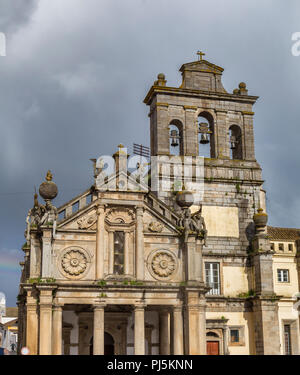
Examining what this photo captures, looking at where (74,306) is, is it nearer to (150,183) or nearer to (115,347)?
(115,347)

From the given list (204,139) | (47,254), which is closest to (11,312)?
(204,139)

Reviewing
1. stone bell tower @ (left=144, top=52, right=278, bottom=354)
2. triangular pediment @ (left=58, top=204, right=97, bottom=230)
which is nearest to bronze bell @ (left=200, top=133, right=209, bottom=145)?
stone bell tower @ (left=144, top=52, right=278, bottom=354)

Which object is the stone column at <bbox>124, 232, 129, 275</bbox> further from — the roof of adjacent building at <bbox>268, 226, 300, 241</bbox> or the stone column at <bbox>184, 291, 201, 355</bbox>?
the roof of adjacent building at <bbox>268, 226, 300, 241</bbox>

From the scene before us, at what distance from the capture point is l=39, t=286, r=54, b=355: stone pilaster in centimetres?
2825

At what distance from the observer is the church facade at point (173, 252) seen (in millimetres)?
29812

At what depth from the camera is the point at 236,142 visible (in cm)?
3919

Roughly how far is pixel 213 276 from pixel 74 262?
9264mm

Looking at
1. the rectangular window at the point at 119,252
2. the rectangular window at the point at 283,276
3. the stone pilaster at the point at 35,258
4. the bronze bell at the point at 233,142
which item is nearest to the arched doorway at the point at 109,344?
the rectangular window at the point at 119,252

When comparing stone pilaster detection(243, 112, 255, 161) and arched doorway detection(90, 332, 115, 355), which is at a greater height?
stone pilaster detection(243, 112, 255, 161)

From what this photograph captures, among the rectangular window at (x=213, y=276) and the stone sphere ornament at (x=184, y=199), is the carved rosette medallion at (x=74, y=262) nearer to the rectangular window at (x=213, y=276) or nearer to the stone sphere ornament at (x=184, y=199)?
the stone sphere ornament at (x=184, y=199)

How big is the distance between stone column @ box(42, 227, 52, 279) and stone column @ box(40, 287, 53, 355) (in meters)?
0.85

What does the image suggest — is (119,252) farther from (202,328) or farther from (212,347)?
(212,347)

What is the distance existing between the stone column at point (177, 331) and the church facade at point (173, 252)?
52 mm

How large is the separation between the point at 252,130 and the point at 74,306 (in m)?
16.4
